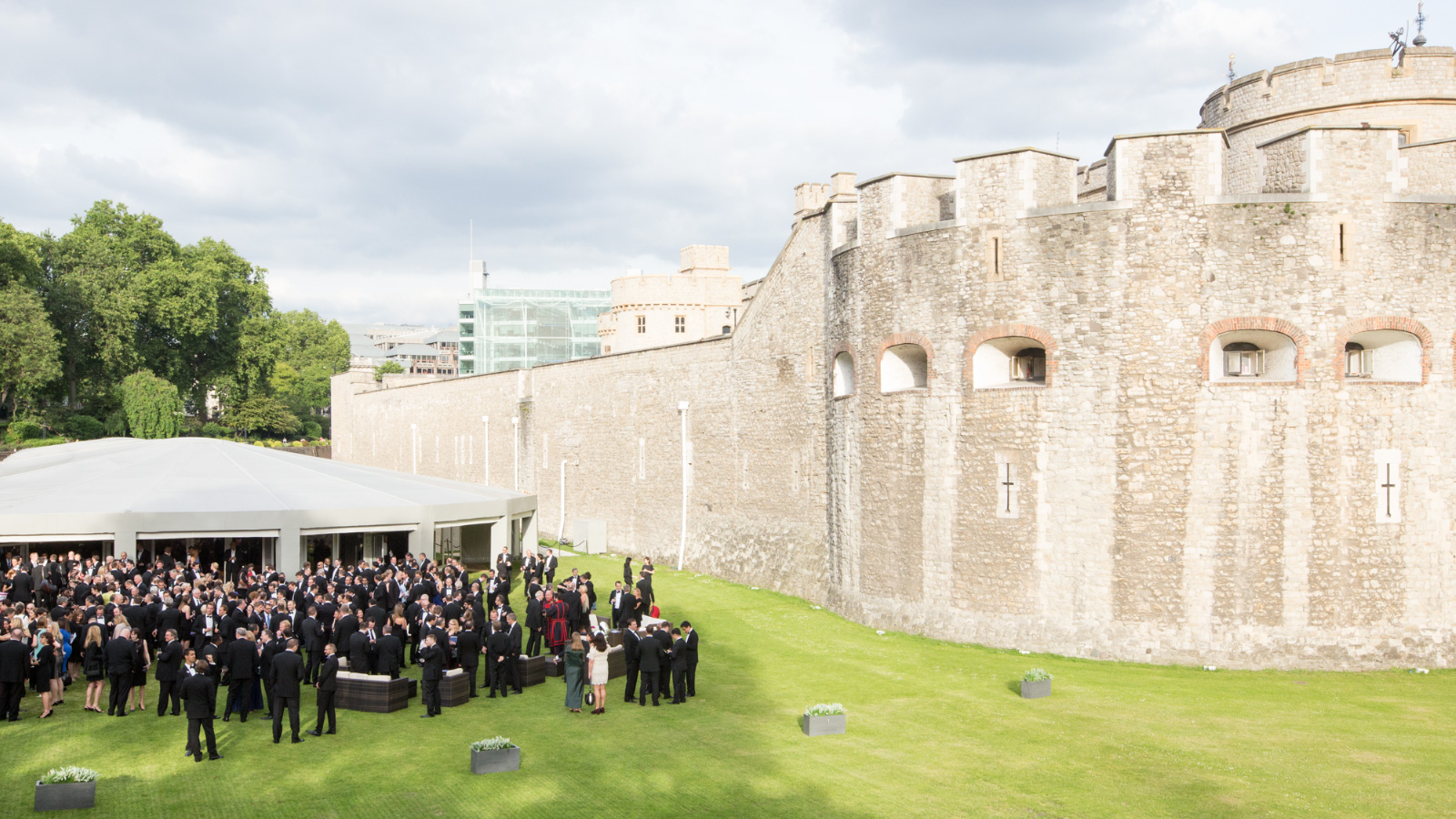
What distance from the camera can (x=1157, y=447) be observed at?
1605 cm

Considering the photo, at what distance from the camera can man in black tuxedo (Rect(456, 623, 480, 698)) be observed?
14.1m

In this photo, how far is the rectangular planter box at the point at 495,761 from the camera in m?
10.7

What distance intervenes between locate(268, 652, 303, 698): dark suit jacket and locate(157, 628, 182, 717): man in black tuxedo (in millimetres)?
1661

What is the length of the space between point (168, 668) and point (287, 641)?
167cm

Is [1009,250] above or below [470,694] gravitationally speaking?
above

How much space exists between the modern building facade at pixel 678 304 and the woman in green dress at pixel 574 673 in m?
36.5

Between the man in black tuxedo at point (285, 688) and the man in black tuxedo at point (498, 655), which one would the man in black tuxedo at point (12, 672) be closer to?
the man in black tuxedo at point (285, 688)

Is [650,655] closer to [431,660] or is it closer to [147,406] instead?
[431,660]

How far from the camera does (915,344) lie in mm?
18625

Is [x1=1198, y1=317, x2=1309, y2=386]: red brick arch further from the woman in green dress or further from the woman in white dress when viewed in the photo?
the woman in green dress

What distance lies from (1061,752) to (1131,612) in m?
5.24

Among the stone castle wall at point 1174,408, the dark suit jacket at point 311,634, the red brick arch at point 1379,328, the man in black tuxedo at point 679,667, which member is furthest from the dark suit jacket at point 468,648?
the red brick arch at point 1379,328

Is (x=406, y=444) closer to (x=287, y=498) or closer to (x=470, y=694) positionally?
(x=287, y=498)

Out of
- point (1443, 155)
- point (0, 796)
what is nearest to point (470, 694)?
point (0, 796)
